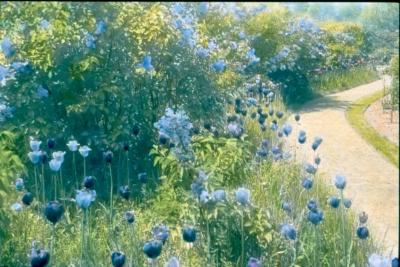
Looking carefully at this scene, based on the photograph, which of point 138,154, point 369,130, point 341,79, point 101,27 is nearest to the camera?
point 101,27

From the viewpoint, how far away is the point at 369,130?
828 cm

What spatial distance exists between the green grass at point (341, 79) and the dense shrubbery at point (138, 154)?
20.0 ft

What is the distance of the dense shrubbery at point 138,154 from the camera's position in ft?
11.1

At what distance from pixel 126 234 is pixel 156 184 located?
3.66 feet

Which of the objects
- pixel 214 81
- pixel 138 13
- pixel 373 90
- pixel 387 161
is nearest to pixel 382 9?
pixel 373 90

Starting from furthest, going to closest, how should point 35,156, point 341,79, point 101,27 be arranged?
point 341,79 < point 101,27 < point 35,156

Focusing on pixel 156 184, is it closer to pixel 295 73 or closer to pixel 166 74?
pixel 166 74

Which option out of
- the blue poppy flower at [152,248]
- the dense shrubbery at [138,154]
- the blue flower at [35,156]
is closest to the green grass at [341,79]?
the dense shrubbery at [138,154]

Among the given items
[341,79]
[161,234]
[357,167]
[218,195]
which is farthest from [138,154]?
[341,79]

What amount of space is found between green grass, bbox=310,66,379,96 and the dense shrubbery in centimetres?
610

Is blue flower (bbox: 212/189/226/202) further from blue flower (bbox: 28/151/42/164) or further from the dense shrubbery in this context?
blue flower (bbox: 28/151/42/164)

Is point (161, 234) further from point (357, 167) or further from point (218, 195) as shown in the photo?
point (357, 167)

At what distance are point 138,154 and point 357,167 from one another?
106 inches

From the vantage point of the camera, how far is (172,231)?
3689mm
